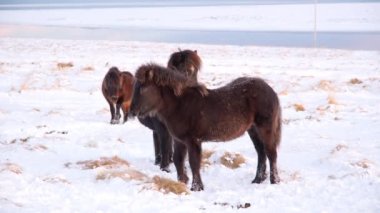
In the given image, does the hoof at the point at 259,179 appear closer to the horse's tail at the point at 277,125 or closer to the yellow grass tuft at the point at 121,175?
the horse's tail at the point at 277,125

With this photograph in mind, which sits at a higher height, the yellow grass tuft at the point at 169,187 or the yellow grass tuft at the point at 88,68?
the yellow grass tuft at the point at 169,187

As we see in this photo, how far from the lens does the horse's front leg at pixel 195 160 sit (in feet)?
22.4

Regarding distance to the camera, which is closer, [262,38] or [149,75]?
[149,75]

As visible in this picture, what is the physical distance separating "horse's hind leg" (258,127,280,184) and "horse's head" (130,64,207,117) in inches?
50.8

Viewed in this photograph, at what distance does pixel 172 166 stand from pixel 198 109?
1905 mm

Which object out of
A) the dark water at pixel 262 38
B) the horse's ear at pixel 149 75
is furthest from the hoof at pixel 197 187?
the dark water at pixel 262 38

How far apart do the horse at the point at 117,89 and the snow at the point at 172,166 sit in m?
0.46

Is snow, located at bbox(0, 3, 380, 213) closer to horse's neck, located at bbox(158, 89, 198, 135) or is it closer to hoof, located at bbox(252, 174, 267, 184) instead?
hoof, located at bbox(252, 174, 267, 184)

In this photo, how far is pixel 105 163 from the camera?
7.51m

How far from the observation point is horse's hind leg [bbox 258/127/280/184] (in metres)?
7.24

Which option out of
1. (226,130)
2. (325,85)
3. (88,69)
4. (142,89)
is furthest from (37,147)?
(88,69)

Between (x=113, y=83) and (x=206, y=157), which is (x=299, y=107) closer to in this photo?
(x=113, y=83)

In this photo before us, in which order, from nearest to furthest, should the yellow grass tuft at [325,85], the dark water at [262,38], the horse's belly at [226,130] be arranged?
the horse's belly at [226,130], the yellow grass tuft at [325,85], the dark water at [262,38]

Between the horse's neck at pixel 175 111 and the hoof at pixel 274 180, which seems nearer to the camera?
the horse's neck at pixel 175 111
